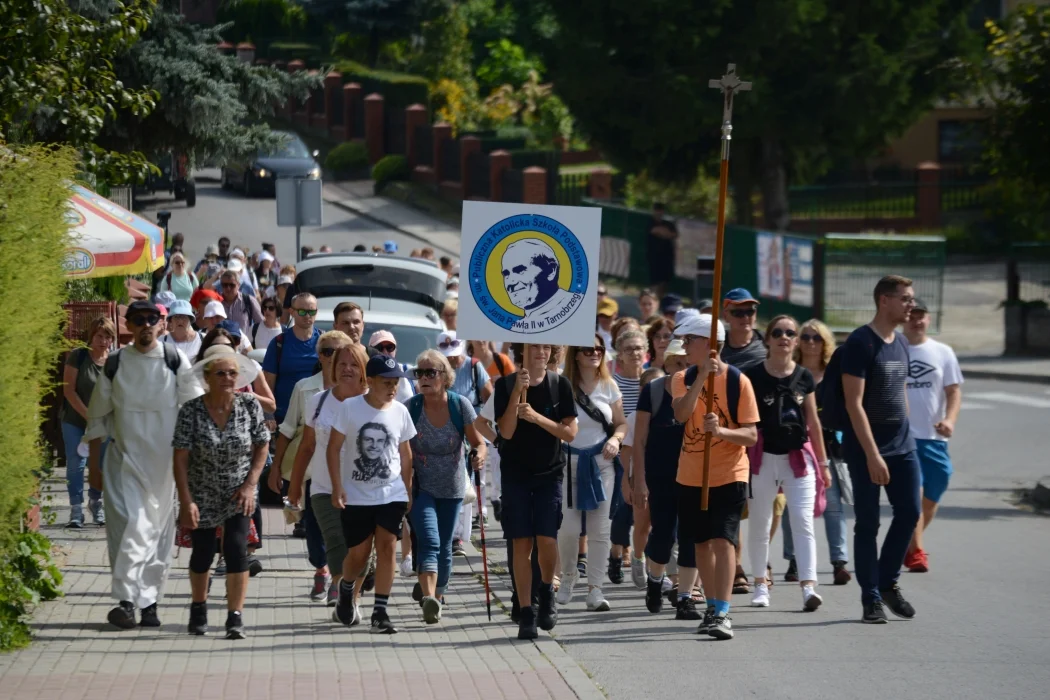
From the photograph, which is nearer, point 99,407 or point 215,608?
point 99,407

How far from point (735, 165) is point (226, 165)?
77.9ft

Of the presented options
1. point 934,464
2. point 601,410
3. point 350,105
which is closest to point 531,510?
point 601,410

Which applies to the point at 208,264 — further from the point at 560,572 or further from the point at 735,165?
the point at 735,165

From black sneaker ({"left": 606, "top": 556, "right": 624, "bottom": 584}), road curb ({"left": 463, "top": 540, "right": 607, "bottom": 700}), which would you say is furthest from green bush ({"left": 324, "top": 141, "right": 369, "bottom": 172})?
black sneaker ({"left": 606, "top": 556, "right": 624, "bottom": 584})

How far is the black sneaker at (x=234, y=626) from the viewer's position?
8.76 meters

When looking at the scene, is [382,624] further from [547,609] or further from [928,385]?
[928,385]

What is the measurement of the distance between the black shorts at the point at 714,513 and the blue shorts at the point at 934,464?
2.78 metres

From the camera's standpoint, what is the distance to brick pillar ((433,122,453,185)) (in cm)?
4981

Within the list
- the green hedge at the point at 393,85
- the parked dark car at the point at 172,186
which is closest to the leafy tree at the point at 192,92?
the parked dark car at the point at 172,186

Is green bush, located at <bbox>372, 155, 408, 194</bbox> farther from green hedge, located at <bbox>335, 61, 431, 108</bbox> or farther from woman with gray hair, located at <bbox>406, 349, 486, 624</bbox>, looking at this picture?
woman with gray hair, located at <bbox>406, 349, 486, 624</bbox>

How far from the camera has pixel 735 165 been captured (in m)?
40.3

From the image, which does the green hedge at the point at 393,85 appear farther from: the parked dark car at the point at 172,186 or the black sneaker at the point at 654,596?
the black sneaker at the point at 654,596

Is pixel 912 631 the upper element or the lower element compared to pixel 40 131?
lower

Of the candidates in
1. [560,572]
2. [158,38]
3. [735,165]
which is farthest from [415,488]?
[735,165]
